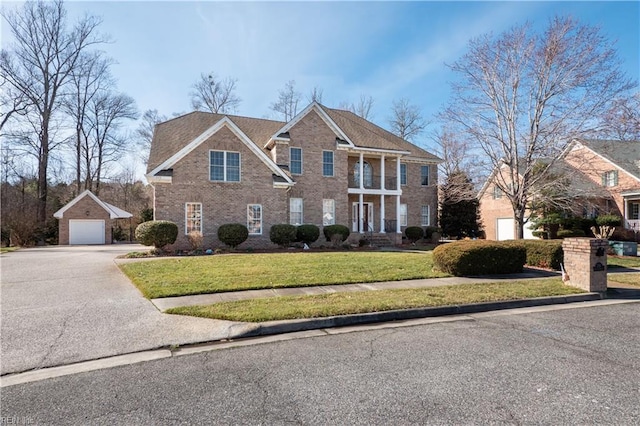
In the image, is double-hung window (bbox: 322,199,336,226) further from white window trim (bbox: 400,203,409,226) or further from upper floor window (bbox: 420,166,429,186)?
upper floor window (bbox: 420,166,429,186)

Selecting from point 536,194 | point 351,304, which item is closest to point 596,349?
point 351,304

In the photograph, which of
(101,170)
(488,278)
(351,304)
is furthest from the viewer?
(101,170)

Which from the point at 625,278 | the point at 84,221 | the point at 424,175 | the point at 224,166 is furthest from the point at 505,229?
the point at 84,221

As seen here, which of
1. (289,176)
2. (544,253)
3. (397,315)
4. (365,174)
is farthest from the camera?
(365,174)

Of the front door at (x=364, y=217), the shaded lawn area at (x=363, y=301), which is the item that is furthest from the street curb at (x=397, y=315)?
the front door at (x=364, y=217)

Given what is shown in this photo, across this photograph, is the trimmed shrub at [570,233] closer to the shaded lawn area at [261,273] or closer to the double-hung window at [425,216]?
the double-hung window at [425,216]

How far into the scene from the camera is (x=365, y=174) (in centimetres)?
2594

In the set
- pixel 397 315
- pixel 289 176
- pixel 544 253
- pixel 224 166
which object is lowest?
pixel 397 315

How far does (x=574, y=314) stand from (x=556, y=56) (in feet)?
45.0

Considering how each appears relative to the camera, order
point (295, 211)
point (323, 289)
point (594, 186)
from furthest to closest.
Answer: point (295, 211)
point (594, 186)
point (323, 289)

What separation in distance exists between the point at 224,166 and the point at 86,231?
17240 millimetres

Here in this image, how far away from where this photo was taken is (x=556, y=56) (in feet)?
51.1

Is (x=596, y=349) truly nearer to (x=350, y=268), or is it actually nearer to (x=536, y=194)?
(x=350, y=268)

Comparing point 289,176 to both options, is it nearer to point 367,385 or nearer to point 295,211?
point 295,211
